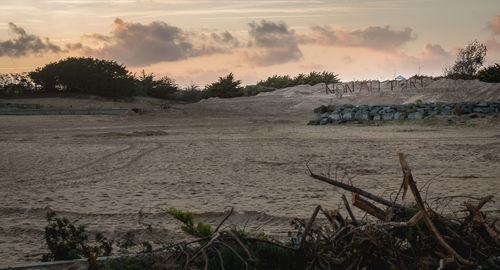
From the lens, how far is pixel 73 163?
37.1ft

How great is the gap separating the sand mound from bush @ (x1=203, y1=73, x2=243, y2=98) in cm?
364

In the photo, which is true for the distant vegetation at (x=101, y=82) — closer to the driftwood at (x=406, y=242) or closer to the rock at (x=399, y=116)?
the rock at (x=399, y=116)

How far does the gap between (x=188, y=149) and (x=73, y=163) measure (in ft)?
10.4

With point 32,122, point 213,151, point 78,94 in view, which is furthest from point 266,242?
point 78,94

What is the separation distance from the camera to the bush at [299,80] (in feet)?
156

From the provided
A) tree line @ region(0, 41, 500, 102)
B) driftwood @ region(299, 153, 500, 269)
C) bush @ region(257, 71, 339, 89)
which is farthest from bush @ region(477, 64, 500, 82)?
driftwood @ region(299, 153, 500, 269)

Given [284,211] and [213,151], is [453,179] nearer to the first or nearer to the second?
[284,211]

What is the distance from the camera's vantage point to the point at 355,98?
35344 millimetres

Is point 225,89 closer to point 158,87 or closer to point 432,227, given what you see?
point 158,87

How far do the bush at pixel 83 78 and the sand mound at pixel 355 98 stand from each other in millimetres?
6542

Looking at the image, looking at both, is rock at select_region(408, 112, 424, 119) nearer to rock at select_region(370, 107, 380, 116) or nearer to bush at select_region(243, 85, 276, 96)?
rock at select_region(370, 107, 380, 116)

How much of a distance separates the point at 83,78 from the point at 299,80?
20.4m

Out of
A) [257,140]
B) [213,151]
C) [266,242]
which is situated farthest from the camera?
[257,140]

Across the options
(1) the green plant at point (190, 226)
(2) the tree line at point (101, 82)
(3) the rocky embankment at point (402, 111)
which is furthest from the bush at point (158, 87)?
(1) the green plant at point (190, 226)
